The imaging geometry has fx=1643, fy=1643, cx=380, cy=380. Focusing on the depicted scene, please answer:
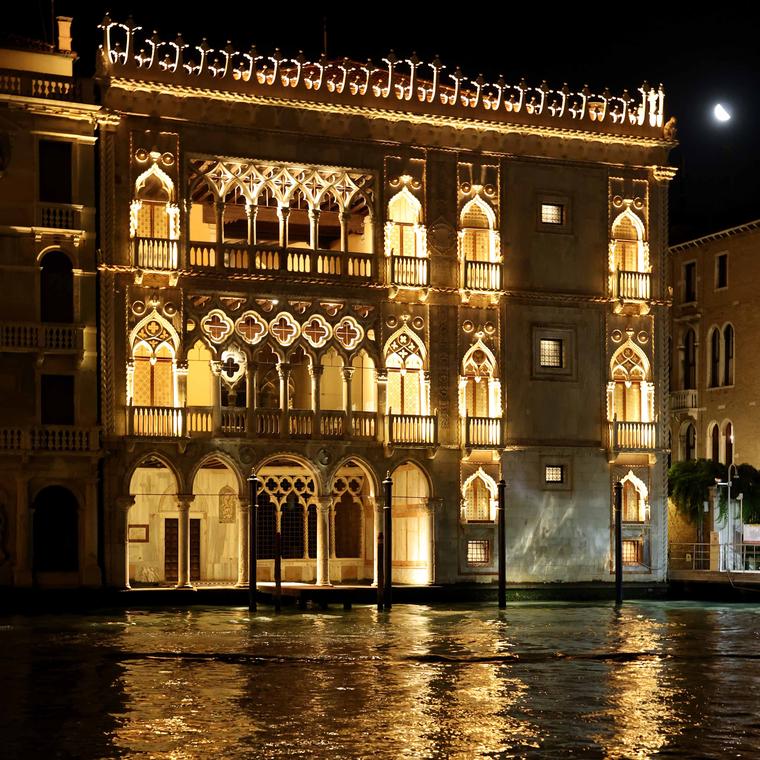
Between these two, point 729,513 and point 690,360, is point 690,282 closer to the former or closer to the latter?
point 690,360

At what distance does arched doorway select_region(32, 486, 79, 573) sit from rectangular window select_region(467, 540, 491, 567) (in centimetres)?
990

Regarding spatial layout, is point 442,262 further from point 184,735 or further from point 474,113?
point 184,735

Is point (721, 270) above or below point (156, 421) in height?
above

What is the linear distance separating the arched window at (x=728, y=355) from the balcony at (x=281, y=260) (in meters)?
15.8

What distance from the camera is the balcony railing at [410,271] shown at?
1585 inches

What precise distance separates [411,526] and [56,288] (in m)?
10.7

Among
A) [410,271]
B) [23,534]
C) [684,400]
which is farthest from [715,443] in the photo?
[23,534]

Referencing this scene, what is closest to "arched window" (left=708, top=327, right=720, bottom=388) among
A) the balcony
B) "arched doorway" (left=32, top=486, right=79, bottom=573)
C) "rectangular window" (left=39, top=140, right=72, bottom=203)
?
the balcony

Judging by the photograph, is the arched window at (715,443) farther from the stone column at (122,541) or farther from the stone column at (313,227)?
the stone column at (122,541)

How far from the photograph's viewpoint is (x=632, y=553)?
42.9 meters

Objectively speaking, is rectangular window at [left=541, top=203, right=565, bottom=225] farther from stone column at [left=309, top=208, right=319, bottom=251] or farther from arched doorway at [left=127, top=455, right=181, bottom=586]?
arched doorway at [left=127, top=455, right=181, bottom=586]

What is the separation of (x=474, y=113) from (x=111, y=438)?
12.3m

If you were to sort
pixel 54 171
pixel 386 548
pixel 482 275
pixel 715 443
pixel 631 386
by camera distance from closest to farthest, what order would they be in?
pixel 386 548 → pixel 54 171 → pixel 482 275 → pixel 631 386 → pixel 715 443

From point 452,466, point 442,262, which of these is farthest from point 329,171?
point 452,466
